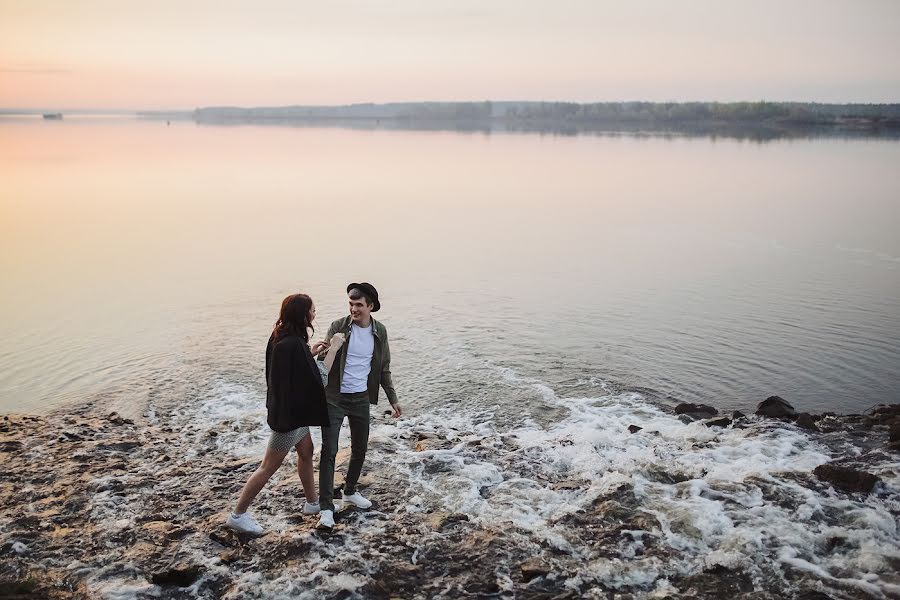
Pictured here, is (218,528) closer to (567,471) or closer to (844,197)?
(567,471)

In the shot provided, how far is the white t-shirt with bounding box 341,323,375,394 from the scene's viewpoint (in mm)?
7430

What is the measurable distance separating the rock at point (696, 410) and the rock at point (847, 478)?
9.18ft

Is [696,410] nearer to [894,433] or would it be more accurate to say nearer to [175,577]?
[894,433]

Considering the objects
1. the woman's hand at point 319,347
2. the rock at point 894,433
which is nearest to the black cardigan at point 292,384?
the woman's hand at point 319,347

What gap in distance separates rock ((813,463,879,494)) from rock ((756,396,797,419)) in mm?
2494

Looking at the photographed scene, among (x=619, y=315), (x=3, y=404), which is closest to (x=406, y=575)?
(x=3, y=404)

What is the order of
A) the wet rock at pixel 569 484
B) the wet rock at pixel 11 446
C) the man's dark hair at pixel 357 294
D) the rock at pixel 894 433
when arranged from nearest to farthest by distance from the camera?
1. the man's dark hair at pixel 357 294
2. the wet rock at pixel 569 484
3. the wet rock at pixel 11 446
4. the rock at pixel 894 433

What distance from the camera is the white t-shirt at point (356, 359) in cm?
743

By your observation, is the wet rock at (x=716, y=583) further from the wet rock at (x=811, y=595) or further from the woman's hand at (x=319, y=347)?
the woman's hand at (x=319, y=347)

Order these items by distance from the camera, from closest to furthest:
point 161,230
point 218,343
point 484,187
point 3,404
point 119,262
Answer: point 3,404, point 218,343, point 119,262, point 161,230, point 484,187

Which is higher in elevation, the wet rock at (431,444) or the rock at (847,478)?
the rock at (847,478)

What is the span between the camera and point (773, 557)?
7078 mm

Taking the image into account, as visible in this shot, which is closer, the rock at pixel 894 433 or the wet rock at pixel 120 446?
the wet rock at pixel 120 446

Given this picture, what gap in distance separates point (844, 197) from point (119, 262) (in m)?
37.0
